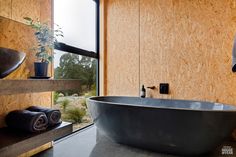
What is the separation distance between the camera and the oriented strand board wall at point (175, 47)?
2.35m

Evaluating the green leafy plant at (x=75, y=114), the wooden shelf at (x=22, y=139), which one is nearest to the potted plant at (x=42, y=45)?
the wooden shelf at (x=22, y=139)

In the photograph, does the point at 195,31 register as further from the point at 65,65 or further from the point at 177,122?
the point at 65,65

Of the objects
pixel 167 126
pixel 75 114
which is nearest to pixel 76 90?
pixel 75 114

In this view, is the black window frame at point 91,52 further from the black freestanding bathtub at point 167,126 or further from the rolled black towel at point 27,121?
the rolled black towel at point 27,121

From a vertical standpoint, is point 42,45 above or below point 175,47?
below

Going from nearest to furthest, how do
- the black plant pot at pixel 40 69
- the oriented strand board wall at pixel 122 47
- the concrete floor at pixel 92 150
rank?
the black plant pot at pixel 40 69 → the concrete floor at pixel 92 150 → the oriented strand board wall at pixel 122 47

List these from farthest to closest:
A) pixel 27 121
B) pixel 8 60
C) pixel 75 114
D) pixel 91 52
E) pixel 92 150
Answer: pixel 91 52
pixel 75 114
pixel 92 150
pixel 27 121
pixel 8 60

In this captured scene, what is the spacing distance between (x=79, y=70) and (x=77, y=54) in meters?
0.22

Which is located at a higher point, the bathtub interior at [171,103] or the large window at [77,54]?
the large window at [77,54]

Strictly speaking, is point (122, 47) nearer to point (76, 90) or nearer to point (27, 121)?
point (76, 90)

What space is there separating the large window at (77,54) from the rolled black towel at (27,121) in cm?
70

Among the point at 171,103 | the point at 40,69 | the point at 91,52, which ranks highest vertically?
the point at 91,52

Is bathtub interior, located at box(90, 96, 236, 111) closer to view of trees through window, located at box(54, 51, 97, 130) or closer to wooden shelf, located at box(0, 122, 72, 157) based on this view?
view of trees through window, located at box(54, 51, 97, 130)

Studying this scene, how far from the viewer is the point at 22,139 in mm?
1115
